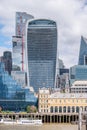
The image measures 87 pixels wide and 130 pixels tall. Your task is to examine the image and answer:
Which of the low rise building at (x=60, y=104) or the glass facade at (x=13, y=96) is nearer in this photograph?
the low rise building at (x=60, y=104)

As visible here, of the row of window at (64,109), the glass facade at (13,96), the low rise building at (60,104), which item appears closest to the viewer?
the row of window at (64,109)

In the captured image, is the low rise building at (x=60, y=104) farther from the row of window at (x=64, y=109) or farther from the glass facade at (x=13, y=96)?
the glass facade at (x=13, y=96)

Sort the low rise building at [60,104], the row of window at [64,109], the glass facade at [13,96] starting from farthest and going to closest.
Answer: the glass facade at [13,96] < the low rise building at [60,104] < the row of window at [64,109]

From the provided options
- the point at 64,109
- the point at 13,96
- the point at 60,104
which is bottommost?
the point at 64,109

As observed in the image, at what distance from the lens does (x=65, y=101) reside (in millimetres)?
132125

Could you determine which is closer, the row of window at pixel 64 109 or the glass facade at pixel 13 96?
the row of window at pixel 64 109

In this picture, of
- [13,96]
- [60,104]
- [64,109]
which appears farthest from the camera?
[13,96]

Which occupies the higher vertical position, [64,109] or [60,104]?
[60,104]

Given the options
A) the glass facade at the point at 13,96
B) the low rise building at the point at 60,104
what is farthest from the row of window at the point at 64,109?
the glass facade at the point at 13,96

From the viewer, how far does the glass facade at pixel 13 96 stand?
465ft

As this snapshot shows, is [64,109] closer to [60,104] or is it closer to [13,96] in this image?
[60,104]

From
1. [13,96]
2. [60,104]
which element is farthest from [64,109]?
[13,96]

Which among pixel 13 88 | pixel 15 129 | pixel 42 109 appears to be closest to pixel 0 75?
pixel 13 88

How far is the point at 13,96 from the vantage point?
143250mm
